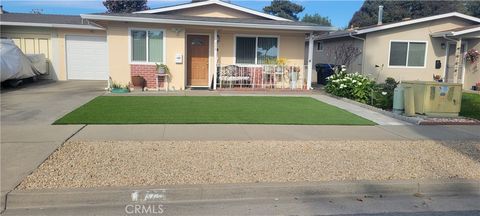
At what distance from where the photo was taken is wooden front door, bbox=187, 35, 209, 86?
17359 millimetres

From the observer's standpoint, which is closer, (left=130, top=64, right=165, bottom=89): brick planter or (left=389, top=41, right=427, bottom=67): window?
(left=130, top=64, right=165, bottom=89): brick planter

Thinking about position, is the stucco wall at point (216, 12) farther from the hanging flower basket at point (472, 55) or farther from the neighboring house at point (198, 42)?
the hanging flower basket at point (472, 55)

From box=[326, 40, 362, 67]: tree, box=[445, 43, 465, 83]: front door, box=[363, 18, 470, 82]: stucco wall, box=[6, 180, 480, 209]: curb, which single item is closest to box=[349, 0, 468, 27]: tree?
box=[326, 40, 362, 67]: tree

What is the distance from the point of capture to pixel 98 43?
22.4 m

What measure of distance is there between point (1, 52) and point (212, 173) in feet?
45.5

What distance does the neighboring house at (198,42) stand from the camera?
16.0m

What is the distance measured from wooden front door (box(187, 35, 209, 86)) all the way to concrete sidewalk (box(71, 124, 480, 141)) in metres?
8.62

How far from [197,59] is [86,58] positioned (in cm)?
786

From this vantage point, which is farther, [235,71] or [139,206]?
[235,71]

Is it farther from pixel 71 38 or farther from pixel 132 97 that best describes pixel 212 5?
pixel 71 38

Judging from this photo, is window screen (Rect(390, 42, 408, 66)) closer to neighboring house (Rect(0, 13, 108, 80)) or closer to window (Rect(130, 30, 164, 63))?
window (Rect(130, 30, 164, 63))

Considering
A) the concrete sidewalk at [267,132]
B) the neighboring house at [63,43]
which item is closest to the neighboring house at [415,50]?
the concrete sidewalk at [267,132]

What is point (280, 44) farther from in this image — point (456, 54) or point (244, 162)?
point (244, 162)

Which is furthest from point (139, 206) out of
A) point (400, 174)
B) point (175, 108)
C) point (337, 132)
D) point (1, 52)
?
point (1, 52)
